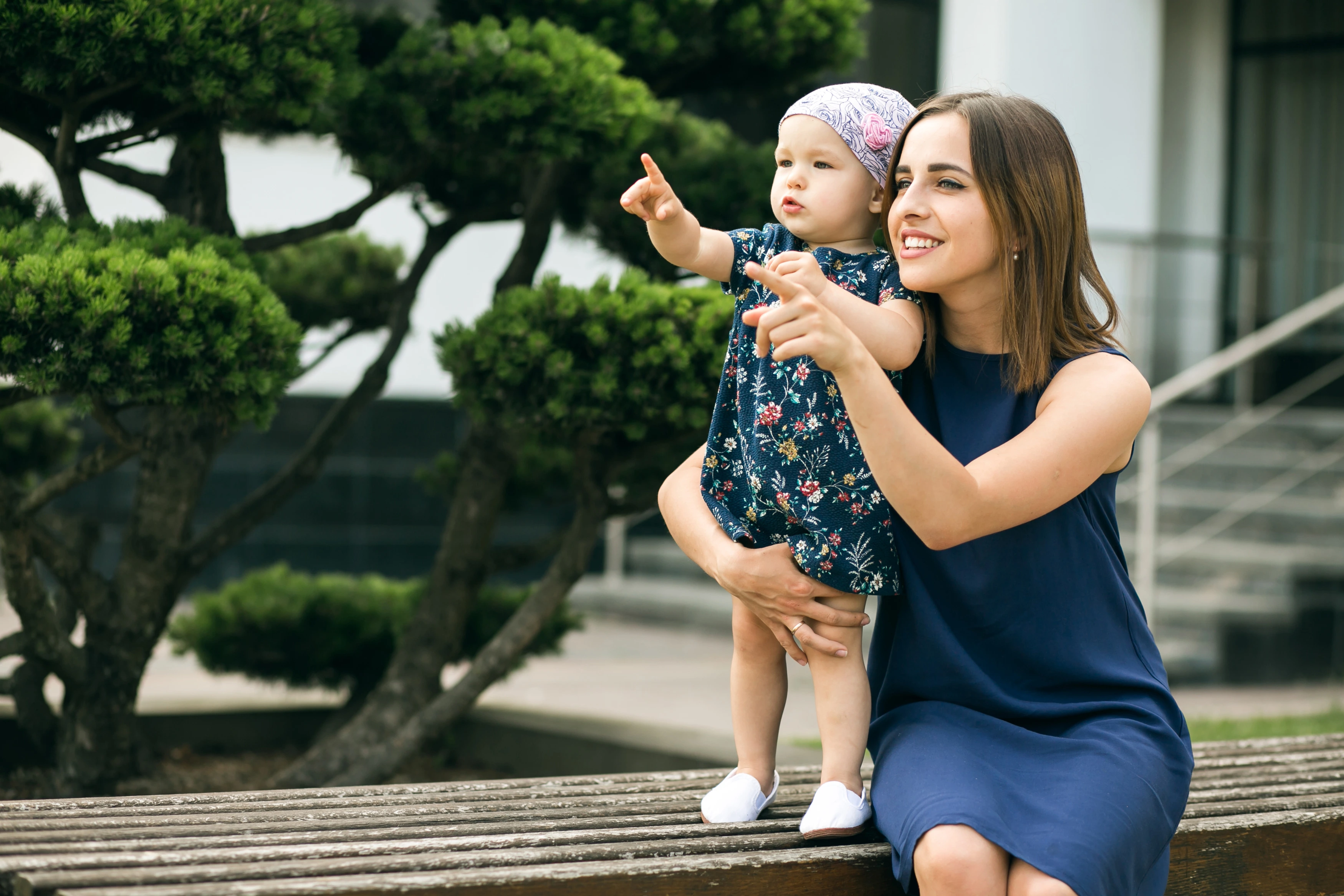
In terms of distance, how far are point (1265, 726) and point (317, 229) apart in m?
3.60

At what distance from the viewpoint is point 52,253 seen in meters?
2.23

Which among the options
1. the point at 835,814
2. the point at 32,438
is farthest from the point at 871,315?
the point at 32,438

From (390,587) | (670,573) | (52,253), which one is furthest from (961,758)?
(670,573)

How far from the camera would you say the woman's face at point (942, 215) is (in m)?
1.74

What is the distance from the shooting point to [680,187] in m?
3.42

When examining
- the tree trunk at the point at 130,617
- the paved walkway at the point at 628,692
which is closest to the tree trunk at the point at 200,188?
the tree trunk at the point at 130,617

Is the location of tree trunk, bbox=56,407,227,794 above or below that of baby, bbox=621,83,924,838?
below

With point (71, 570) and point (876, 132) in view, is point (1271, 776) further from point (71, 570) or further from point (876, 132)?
point (71, 570)

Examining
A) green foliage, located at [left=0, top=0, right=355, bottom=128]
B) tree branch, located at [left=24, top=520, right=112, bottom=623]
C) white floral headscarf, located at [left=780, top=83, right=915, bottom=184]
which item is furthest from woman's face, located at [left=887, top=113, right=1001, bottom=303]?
tree branch, located at [left=24, top=520, right=112, bottom=623]

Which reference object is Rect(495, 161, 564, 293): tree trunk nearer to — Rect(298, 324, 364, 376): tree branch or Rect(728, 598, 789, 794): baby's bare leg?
Rect(298, 324, 364, 376): tree branch

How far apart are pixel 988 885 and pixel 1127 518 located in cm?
535

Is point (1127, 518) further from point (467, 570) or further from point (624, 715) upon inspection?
point (467, 570)

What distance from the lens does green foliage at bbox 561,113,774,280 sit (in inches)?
132

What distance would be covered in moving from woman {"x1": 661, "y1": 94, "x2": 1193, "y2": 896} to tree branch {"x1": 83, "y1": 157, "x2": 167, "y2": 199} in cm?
177
